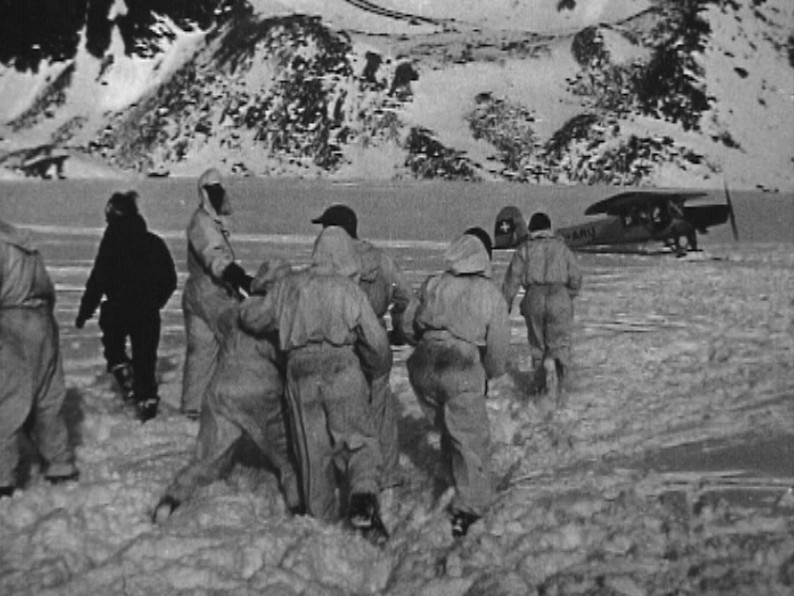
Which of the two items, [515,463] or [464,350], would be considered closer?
[464,350]

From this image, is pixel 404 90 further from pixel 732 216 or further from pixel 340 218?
pixel 340 218

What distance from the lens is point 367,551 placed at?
396 cm

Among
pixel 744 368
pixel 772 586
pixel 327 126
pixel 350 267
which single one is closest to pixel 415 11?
pixel 327 126

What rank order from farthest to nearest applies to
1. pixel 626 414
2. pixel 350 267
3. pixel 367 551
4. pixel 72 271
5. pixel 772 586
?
1. pixel 72 271
2. pixel 626 414
3. pixel 350 267
4. pixel 367 551
5. pixel 772 586

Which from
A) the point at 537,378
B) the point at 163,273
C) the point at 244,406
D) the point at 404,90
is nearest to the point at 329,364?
the point at 244,406

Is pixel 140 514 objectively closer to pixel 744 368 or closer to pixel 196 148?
pixel 196 148

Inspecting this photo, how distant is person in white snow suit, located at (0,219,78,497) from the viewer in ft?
14.1

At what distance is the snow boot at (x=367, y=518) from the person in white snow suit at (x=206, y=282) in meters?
1.51

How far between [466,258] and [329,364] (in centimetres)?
61

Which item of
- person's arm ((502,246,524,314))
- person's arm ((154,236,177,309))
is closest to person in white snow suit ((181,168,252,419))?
person's arm ((154,236,177,309))

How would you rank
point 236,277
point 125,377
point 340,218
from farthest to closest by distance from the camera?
point 125,377
point 236,277
point 340,218

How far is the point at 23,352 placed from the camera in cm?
438

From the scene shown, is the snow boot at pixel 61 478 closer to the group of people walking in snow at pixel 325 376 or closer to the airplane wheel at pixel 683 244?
the group of people walking in snow at pixel 325 376

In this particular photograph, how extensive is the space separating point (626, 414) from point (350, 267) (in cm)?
239
